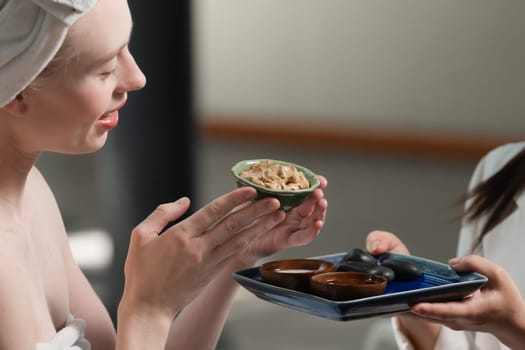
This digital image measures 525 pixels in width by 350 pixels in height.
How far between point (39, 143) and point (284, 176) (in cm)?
35

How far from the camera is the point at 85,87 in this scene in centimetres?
123

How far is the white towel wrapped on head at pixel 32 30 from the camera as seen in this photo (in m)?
1.16

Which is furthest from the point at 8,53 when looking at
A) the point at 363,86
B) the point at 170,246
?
the point at 363,86

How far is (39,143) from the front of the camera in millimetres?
1278

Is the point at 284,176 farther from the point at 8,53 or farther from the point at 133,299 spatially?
the point at 8,53

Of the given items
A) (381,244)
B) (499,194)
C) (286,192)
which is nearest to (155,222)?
(286,192)

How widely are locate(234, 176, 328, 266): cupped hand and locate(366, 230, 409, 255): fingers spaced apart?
0.67ft

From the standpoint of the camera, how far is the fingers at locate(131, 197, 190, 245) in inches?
50.7

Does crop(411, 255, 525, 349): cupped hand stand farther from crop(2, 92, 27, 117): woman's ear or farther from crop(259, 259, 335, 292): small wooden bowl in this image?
crop(2, 92, 27, 117): woman's ear

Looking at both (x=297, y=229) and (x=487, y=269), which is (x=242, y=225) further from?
(x=487, y=269)

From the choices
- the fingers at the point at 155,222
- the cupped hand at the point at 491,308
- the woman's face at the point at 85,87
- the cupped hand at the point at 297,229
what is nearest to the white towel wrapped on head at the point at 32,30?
the woman's face at the point at 85,87

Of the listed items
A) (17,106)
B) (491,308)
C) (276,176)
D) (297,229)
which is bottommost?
(491,308)

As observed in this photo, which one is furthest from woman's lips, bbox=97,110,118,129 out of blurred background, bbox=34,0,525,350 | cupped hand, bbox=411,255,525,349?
blurred background, bbox=34,0,525,350

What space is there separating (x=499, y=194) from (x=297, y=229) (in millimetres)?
632
